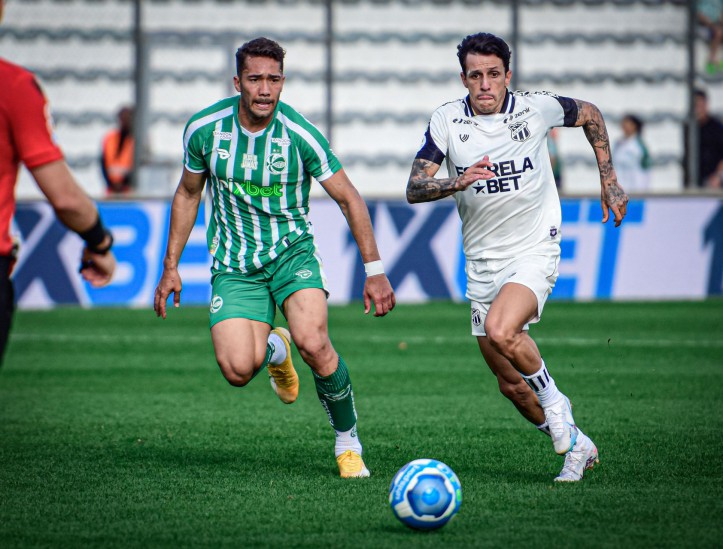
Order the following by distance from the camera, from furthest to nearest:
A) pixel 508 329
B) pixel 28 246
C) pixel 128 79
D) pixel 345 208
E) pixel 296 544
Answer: pixel 128 79 → pixel 28 246 → pixel 345 208 → pixel 508 329 → pixel 296 544

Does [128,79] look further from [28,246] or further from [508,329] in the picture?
[508,329]

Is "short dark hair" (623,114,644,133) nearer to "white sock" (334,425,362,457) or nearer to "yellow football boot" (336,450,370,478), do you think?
"white sock" (334,425,362,457)

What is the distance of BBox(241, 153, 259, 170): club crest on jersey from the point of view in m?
6.37

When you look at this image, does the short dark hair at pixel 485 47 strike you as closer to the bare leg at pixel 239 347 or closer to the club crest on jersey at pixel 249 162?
the club crest on jersey at pixel 249 162

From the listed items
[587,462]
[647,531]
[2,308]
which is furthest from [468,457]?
[2,308]

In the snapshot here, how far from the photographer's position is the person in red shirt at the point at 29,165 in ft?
14.3

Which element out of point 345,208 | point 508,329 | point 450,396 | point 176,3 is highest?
point 176,3

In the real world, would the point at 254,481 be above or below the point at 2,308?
below

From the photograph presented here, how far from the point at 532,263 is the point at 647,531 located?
1.74m

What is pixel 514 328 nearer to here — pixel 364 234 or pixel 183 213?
pixel 364 234

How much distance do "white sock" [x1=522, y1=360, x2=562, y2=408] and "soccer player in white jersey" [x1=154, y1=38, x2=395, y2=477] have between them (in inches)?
30.7

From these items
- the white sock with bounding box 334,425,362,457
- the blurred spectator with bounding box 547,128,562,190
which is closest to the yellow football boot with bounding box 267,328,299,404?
the white sock with bounding box 334,425,362,457

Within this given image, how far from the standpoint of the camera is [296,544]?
473 cm

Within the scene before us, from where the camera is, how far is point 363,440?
7156mm
